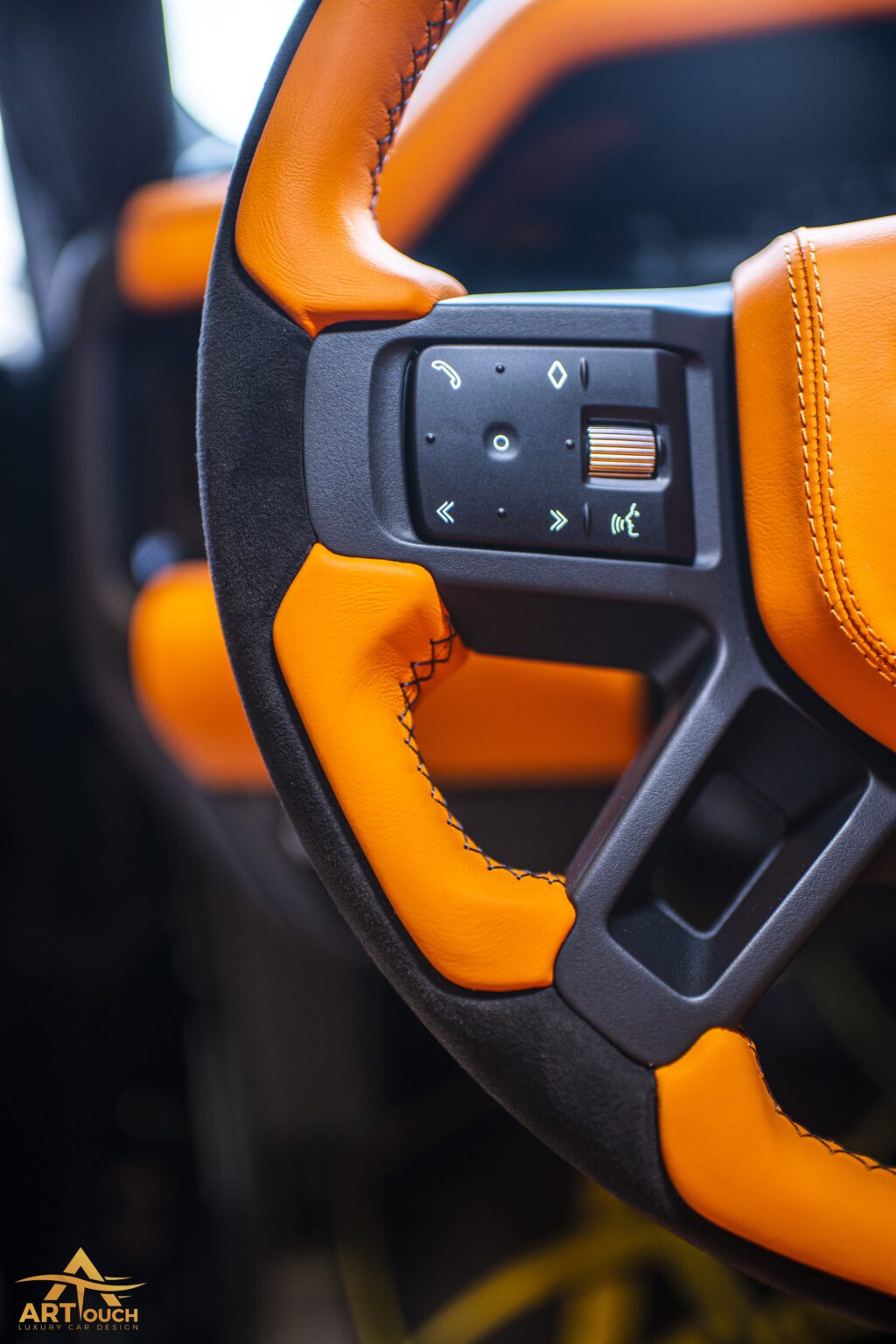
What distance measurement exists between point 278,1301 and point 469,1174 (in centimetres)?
24

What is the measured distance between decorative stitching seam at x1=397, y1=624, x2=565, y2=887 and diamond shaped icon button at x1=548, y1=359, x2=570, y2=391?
128 mm

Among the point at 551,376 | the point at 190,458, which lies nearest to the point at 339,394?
the point at 551,376

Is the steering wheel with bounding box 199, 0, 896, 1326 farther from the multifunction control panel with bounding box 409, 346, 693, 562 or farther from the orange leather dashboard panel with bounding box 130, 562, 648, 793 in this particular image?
the orange leather dashboard panel with bounding box 130, 562, 648, 793

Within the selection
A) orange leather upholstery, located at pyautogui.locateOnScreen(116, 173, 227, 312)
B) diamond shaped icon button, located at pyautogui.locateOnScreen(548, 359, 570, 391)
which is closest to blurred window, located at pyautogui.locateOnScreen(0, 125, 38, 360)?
orange leather upholstery, located at pyautogui.locateOnScreen(116, 173, 227, 312)

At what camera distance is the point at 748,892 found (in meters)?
0.47

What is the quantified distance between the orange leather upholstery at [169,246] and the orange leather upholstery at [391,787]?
472 millimetres

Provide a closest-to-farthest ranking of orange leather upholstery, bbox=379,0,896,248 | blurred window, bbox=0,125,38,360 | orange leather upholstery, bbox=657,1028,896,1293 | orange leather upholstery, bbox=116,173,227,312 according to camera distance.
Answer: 1. orange leather upholstery, bbox=657,1028,896,1293
2. orange leather upholstery, bbox=379,0,896,248
3. orange leather upholstery, bbox=116,173,227,312
4. blurred window, bbox=0,125,38,360

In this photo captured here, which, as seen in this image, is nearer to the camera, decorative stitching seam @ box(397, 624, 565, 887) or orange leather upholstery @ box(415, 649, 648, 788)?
decorative stitching seam @ box(397, 624, 565, 887)

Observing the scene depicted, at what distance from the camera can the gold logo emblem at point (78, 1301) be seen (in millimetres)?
695

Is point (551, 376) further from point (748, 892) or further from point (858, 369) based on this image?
point (748, 892)

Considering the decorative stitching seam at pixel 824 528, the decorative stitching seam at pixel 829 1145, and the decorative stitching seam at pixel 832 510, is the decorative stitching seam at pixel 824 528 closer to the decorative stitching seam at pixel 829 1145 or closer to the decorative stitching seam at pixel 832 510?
the decorative stitching seam at pixel 832 510

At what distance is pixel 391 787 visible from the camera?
42 cm

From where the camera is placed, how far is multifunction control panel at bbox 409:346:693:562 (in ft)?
1.45

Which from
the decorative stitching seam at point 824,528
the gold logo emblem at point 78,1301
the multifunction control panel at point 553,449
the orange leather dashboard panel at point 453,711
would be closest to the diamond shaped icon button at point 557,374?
the multifunction control panel at point 553,449
